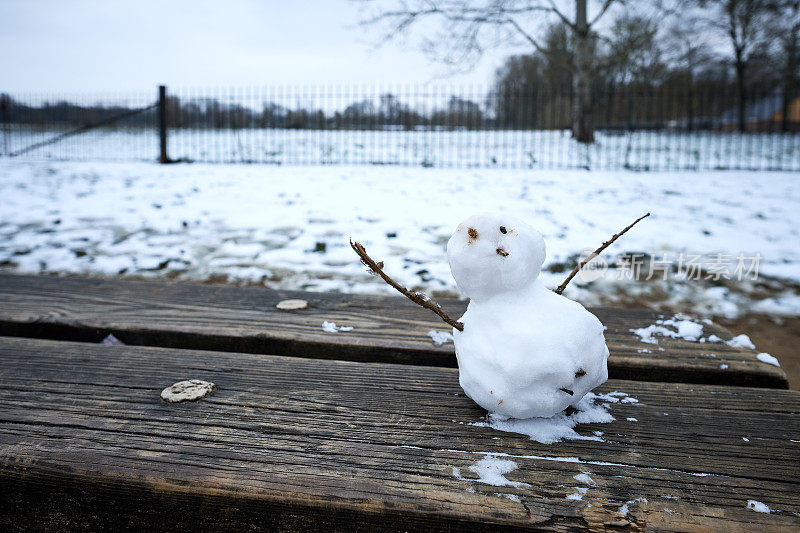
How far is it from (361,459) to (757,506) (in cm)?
53

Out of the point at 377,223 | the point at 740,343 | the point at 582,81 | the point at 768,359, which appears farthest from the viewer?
the point at 582,81

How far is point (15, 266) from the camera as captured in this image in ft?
12.2

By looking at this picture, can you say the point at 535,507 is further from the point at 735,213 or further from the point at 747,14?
the point at 747,14

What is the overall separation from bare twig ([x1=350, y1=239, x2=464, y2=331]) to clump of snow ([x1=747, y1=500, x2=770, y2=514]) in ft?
1.56

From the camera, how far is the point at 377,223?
4945 mm

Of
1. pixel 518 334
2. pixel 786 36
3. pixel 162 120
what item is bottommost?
pixel 518 334

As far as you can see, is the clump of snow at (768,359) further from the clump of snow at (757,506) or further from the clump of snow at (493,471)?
the clump of snow at (493,471)

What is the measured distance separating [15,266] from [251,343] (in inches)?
138

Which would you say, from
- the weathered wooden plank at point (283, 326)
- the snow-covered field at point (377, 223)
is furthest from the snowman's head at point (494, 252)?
the snow-covered field at point (377, 223)

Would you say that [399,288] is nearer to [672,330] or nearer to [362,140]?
[672,330]

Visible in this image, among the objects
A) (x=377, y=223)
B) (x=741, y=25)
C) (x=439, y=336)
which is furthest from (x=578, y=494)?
(x=741, y=25)

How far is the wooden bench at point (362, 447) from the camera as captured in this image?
66 centimetres

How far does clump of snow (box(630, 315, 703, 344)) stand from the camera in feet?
4.16

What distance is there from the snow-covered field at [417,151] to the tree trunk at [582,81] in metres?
0.34
